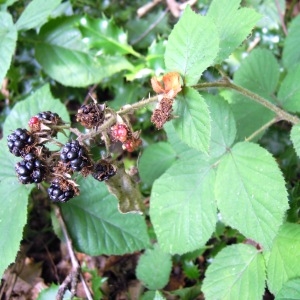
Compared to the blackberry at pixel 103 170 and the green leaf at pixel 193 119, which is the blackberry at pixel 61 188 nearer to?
the blackberry at pixel 103 170

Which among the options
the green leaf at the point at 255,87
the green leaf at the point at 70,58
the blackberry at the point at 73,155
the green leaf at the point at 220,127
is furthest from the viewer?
the green leaf at the point at 70,58

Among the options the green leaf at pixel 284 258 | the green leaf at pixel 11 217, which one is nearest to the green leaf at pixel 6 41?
the green leaf at pixel 11 217

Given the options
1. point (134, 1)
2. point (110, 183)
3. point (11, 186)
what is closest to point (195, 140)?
point (110, 183)

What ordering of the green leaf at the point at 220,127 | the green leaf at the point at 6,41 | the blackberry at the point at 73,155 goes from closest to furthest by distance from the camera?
the blackberry at the point at 73,155 < the green leaf at the point at 220,127 < the green leaf at the point at 6,41

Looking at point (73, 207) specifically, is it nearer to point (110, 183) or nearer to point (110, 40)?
point (110, 183)

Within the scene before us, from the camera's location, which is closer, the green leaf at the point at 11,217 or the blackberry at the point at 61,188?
the blackberry at the point at 61,188

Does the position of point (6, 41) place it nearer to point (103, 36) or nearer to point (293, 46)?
point (103, 36)

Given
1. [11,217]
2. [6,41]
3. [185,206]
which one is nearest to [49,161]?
[11,217]
